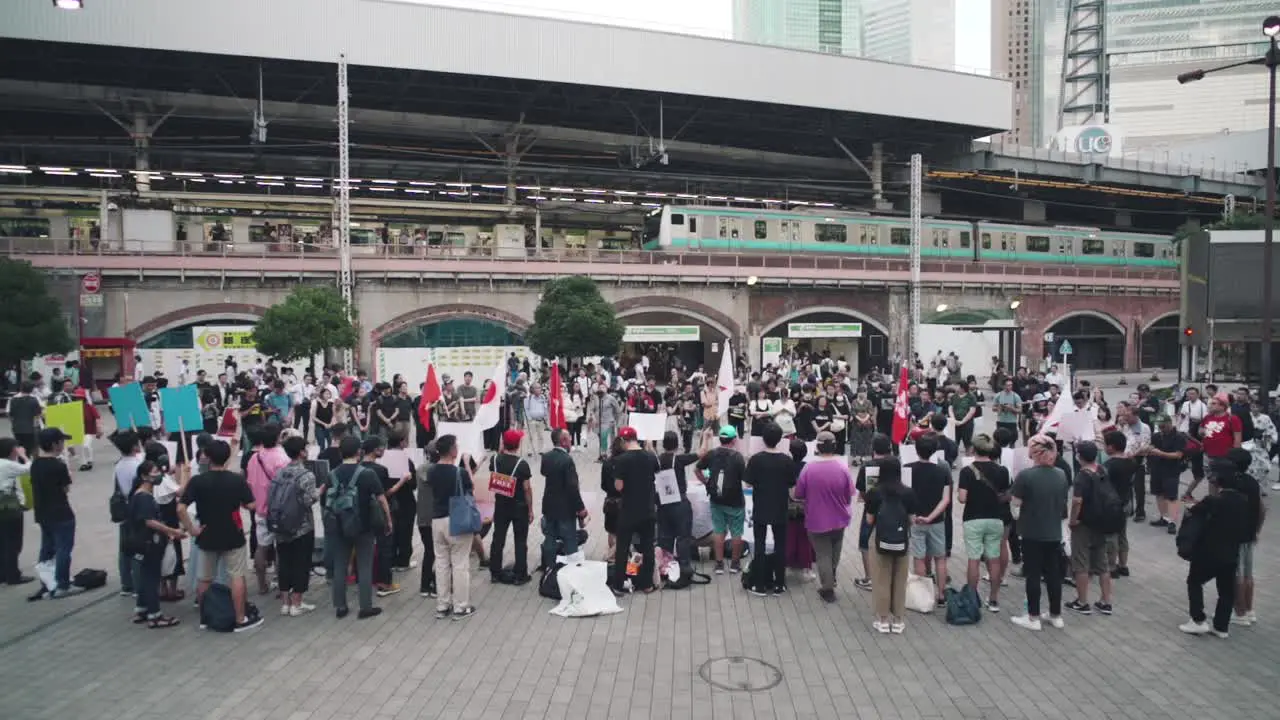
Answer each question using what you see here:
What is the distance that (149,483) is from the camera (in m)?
→ 7.18

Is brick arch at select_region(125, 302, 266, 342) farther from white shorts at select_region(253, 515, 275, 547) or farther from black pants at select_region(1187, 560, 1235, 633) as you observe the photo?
black pants at select_region(1187, 560, 1235, 633)

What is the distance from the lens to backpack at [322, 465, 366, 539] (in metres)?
7.11

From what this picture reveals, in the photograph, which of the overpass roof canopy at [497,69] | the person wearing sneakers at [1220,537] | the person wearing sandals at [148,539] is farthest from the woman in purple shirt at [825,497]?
the overpass roof canopy at [497,69]

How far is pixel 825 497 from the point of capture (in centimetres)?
750

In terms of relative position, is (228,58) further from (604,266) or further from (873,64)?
(873,64)

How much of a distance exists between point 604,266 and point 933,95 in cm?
2137

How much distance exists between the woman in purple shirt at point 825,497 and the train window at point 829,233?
30979 millimetres

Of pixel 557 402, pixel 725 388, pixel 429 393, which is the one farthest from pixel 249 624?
pixel 725 388

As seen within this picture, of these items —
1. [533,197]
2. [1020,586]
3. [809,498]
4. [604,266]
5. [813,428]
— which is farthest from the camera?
[533,197]

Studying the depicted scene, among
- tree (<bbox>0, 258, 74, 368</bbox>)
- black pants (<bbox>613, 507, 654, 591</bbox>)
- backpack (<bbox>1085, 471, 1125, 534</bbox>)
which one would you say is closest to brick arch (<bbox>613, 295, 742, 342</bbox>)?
tree (<bbox>0, 258, 74, 368</bbox>)

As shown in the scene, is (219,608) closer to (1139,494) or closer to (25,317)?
(1139,494)

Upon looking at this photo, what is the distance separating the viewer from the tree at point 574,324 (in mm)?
27875

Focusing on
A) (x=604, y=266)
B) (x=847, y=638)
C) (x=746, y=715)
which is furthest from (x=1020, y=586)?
(x=604, y=266)

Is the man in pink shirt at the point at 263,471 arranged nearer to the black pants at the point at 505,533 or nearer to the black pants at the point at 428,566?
the black pants at the point at 428,566
